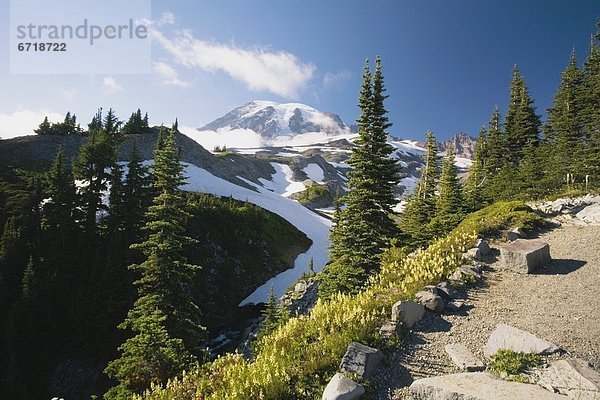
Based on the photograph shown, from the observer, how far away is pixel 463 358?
22.8 feet

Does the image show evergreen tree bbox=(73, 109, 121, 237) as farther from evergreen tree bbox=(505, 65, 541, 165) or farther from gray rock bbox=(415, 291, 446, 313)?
evergreen tree bbox=(505, 65, 541, 165)

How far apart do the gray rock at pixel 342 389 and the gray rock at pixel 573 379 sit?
3.40 m

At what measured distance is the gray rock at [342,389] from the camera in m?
5.85

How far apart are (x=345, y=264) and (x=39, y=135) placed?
3096 inches

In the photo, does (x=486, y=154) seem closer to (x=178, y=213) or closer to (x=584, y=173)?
(x=584, y=173)

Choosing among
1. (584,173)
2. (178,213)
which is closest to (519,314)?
(178,213)

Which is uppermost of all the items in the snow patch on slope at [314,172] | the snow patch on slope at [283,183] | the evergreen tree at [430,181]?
the snow patch on slope at [314,172]

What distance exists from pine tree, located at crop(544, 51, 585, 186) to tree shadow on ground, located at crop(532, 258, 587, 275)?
75.1 ft

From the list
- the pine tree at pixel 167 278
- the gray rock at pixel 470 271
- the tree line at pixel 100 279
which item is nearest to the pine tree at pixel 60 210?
the tree line at pixel 100 279

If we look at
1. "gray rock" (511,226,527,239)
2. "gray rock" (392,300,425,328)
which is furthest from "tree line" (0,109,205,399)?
"gray rock" (511,226,527,239)

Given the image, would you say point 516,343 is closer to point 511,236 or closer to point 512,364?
point 512,364

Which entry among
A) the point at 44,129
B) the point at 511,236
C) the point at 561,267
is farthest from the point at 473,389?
the point at 44,129

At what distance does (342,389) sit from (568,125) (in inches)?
1640

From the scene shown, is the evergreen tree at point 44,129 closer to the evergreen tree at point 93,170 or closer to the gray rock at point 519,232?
the evergreen tree at point 93,170
